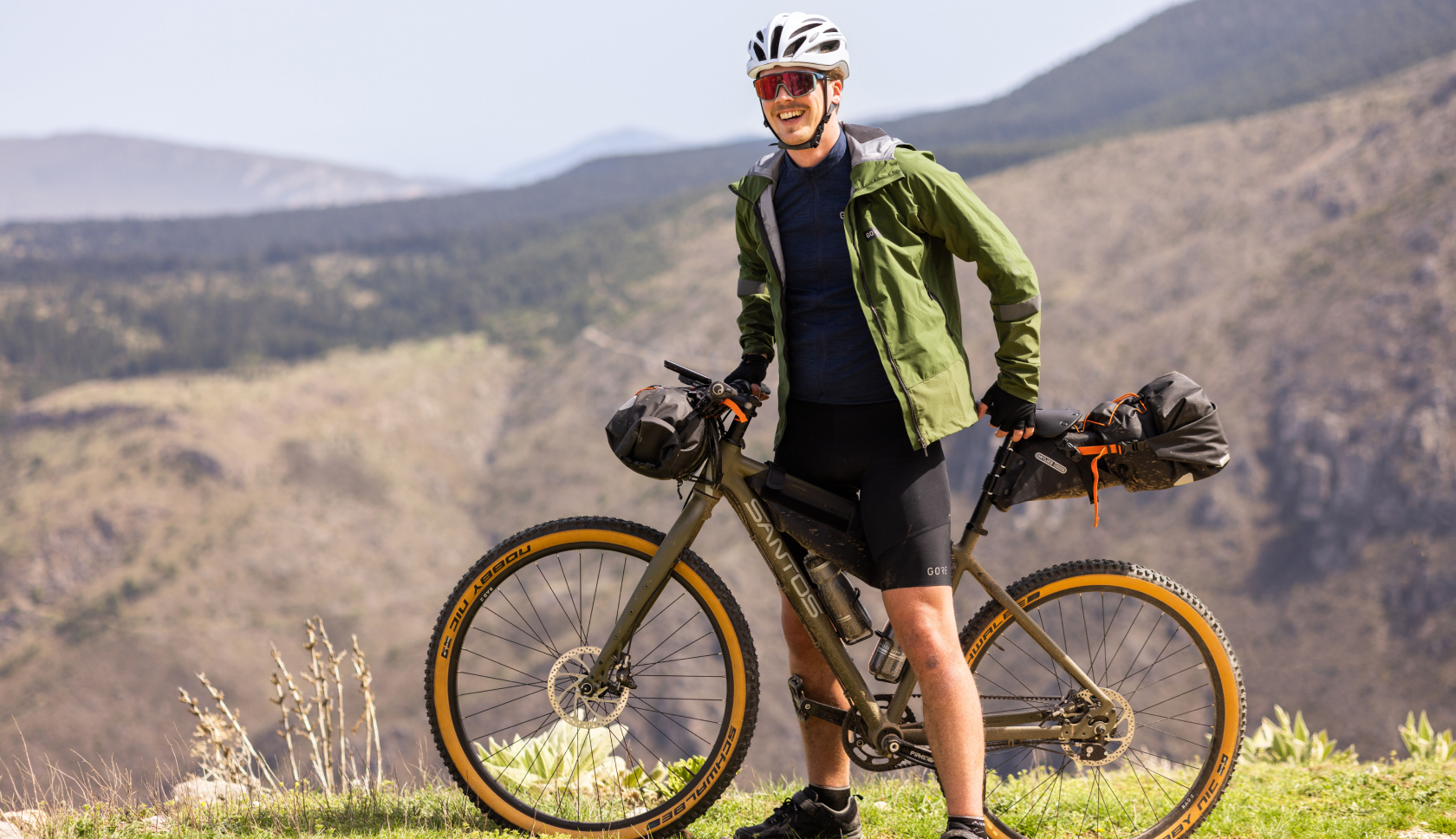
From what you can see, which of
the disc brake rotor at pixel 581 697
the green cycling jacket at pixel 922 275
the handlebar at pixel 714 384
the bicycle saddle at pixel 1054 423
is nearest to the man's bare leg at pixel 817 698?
the disc brake rotor at pixel 581 697

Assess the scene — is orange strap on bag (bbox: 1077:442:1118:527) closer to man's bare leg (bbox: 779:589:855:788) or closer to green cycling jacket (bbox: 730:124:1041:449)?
green cycling jacket (bbox: 730:124:1041:449)

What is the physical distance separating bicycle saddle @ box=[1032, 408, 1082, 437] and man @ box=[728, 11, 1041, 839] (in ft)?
0.32

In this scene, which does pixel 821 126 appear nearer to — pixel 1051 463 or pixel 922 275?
pixel 922 275

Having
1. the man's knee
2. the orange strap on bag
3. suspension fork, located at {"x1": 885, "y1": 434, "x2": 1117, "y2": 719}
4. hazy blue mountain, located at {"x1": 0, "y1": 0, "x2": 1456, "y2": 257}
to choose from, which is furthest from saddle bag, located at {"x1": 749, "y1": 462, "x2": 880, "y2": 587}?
hazy blue mountain, located at {"x1": 0, "y1": 0, "x2": 1456, "y2": 257}

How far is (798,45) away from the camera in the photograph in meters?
2.90

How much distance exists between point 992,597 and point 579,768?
1883 millimetres

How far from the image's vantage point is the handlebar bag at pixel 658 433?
301 cm

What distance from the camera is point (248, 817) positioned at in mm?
3551

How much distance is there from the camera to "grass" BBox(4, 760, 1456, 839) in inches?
137

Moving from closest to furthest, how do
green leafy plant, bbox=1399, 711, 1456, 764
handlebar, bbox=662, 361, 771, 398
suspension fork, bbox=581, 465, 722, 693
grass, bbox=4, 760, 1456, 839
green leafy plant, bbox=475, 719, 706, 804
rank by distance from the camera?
handlebar, bbox=662, 361, 771, 398
suspension fork, bbox=581, 465, 722, 693
grass, bbox=4, 760, 1456, 839
green leafy plant, bbox=475, 719, 706, 804
green leafy plant, bbox=1399, 711, 1456, 764

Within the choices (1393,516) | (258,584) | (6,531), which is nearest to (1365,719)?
(1393,516)

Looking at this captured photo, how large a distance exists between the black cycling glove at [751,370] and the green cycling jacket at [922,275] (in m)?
0.52

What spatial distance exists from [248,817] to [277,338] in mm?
119805

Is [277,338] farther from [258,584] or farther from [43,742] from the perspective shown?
[43,742]
